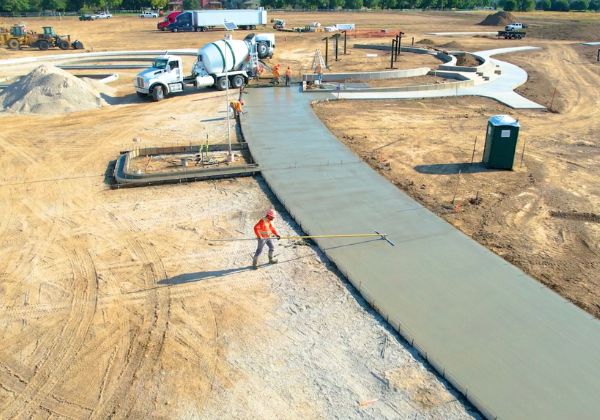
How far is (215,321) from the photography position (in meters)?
8.70

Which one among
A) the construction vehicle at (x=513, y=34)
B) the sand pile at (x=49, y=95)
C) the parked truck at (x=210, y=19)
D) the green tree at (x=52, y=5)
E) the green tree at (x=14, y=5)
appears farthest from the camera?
the green tree at (x=52, y=5)

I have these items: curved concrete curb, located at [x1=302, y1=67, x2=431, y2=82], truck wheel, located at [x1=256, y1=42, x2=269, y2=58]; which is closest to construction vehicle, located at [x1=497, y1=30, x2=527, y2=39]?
curved concrete curb, located at [x1=302, y1=67, x2=431, y2=82]

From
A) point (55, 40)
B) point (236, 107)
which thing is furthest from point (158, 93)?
point (55, 40)

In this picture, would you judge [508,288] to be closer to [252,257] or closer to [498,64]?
[252,257]

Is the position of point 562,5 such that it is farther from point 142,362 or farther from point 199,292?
point 142,362

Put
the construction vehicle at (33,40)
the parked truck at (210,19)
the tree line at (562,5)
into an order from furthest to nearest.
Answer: the tree line at (562,5), the parked truck at (210,19), the construction vehicle at (33,40)

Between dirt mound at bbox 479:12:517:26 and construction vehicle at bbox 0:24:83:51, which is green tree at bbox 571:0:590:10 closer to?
dirt mound at bbox 479:12:517:26

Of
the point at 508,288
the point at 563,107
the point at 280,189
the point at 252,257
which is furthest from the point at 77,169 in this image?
the point at 563,107

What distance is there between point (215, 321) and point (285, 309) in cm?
126

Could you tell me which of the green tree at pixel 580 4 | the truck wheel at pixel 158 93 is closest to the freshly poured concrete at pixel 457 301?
the truck wheel at pixel 158 93

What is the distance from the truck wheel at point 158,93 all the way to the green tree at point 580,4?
123141 millimetres

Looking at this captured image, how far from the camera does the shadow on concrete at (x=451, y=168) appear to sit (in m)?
15.7

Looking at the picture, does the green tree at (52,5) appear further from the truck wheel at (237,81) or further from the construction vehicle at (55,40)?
the truck wheel at (237,81)

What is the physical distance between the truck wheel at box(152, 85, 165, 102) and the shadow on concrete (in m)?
14.9
